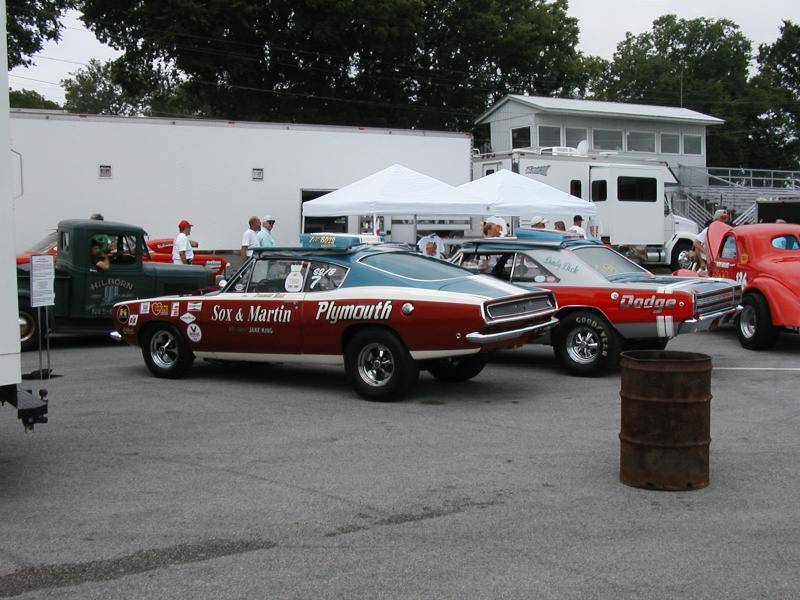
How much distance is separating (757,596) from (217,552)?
278 centimetres

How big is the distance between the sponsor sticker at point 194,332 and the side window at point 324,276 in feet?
4.85

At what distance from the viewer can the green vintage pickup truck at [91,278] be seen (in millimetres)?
13477

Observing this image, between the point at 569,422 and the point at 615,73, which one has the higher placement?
the point at 615,73

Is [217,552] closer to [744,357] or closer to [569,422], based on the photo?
[569,422]

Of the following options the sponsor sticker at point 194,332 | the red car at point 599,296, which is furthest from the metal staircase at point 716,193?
the sponsor sticker at point 194,332

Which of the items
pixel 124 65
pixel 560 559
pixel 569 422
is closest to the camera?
pixel 560 559

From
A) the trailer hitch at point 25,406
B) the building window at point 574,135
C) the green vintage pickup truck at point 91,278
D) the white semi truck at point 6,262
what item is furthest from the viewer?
the building window at point 574,135

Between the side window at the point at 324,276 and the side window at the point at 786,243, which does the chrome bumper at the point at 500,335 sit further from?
the side window at the point at 786,243

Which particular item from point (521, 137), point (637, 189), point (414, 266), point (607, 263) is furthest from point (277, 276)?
point (521, 137)

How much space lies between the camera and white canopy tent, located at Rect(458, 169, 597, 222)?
60.2 ft

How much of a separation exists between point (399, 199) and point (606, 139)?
25.6 meters

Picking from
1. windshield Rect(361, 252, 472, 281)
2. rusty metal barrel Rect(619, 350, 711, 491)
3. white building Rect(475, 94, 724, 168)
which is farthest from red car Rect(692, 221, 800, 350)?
white building Rect(475, 94, 724, 168)

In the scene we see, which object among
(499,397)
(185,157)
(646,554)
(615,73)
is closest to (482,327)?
(499,397)

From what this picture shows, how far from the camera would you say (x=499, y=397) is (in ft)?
32.1
